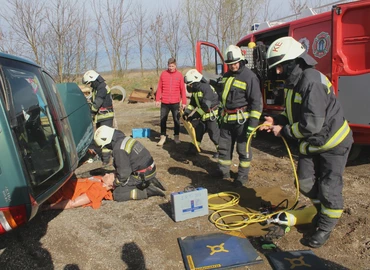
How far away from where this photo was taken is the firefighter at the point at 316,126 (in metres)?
2.82

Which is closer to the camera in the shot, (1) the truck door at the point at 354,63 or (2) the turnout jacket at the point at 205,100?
(1) the truck door at the point at 354,63

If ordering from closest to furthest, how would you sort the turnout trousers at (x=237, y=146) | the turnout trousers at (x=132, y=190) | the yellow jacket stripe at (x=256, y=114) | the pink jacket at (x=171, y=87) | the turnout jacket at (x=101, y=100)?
1. the turnout trousers at (x=132, y=190)
2. the yellow jacket stripe at (x=256, y=114)
3. the turnout trousers at (x=237, y=146)
4. the turnout jacket at (x=101, y=100)
5. the pink jacket at (x=171, y=87)

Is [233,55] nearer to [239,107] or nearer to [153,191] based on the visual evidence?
[239,107]

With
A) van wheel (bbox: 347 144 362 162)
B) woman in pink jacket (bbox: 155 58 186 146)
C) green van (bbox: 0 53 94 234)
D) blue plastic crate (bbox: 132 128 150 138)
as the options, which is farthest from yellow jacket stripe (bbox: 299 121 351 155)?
blue plastic crate (bbox: 132 128 150 138)

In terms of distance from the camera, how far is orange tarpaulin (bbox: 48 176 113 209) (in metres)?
4.01

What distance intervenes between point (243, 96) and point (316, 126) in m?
1.78

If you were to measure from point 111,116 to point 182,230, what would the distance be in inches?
128

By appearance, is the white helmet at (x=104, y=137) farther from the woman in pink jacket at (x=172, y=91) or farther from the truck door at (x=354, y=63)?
the truck door at (x=354, y=63)

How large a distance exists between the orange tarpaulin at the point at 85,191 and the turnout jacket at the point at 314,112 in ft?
8.08

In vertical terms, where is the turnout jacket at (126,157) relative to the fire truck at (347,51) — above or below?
below

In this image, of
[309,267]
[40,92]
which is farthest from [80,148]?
[309,267]

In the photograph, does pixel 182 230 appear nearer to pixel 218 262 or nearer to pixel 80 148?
pixel 218 262

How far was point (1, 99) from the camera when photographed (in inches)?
99.3

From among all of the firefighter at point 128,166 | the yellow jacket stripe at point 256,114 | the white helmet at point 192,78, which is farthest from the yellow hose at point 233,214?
the white helmet at point 192,78
